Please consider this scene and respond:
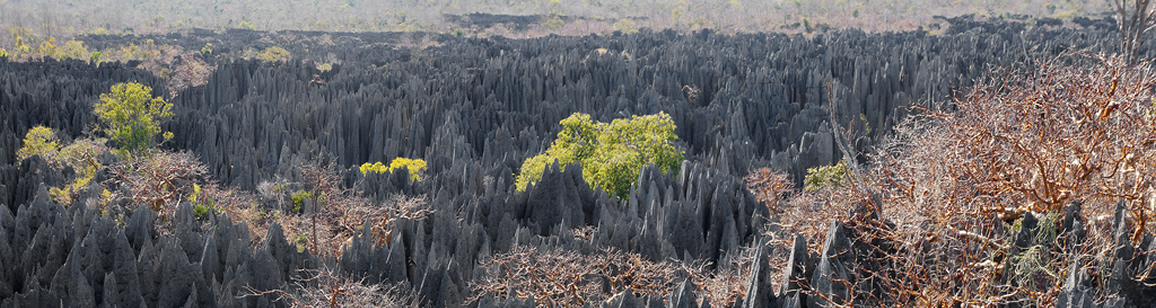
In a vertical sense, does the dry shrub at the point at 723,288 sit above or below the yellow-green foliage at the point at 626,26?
above

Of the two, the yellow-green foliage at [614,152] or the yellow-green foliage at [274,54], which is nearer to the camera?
the yellow-green foliage at [614,152]

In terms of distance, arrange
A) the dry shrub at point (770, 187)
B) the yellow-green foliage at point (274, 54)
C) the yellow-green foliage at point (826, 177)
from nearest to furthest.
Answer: the yellow-green foliage at point (826, 177) → the dry shrub at point (770, 187) → the yellow-green foliage at point (274, 54)

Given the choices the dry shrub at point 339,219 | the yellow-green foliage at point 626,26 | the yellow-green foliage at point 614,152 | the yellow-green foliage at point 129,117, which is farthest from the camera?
the yellow-green foliage at point 626,26

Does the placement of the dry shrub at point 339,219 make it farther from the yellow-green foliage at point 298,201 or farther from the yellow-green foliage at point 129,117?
the yellow-green foliage at point 129,117

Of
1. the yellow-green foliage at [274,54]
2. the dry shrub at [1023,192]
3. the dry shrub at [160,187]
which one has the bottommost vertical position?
the yellow-green foliage at [274,54]

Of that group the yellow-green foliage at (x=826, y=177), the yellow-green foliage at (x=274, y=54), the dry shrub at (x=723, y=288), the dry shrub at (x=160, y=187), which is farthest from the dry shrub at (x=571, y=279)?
the yellow-green foliage at (x=274, y=54)

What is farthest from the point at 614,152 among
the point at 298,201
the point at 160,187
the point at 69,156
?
the point at 69,156
